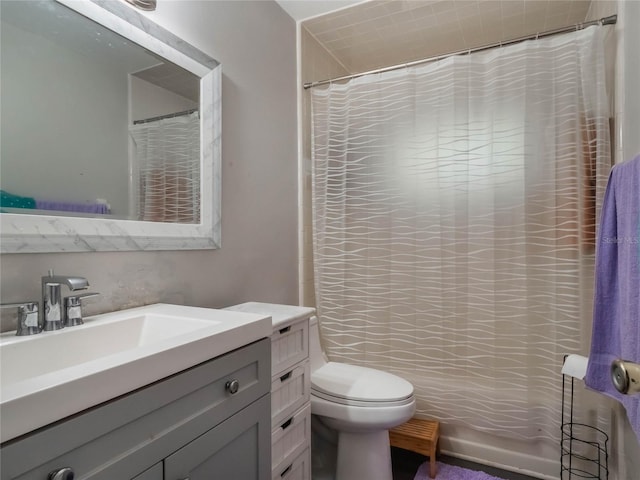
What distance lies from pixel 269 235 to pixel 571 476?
5.85ft

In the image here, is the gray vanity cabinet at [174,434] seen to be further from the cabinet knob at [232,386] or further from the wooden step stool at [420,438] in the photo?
the wooden step stool at [420,438]

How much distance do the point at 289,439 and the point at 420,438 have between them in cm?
75

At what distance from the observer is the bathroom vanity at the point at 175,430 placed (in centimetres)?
51

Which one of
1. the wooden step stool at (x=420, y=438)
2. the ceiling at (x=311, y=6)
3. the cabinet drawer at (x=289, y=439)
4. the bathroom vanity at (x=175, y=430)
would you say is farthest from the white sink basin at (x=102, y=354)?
the ceiling at (x=311, y=6)

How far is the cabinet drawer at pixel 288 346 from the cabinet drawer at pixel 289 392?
31 mm

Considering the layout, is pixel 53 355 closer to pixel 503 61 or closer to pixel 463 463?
pixel 463 463

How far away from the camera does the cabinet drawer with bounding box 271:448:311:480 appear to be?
4.05ft

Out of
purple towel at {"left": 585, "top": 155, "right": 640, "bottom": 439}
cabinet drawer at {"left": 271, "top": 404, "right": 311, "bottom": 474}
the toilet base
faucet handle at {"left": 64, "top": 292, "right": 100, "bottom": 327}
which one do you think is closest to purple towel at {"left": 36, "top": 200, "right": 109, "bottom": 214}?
faucet handle at {"left": 64, "top": 292, "right": 100, "bottom": 327}

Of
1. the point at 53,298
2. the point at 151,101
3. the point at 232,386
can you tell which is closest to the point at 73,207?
the point at 53,298

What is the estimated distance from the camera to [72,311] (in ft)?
3.01

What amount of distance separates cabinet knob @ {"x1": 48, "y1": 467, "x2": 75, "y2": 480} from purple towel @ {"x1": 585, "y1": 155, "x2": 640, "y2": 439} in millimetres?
1209

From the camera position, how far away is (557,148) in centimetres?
152

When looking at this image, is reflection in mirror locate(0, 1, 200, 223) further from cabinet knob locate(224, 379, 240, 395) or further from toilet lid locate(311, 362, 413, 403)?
toilet lid locate(311, 362, 413, 403)

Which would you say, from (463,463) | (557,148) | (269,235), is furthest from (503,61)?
(463,463)
